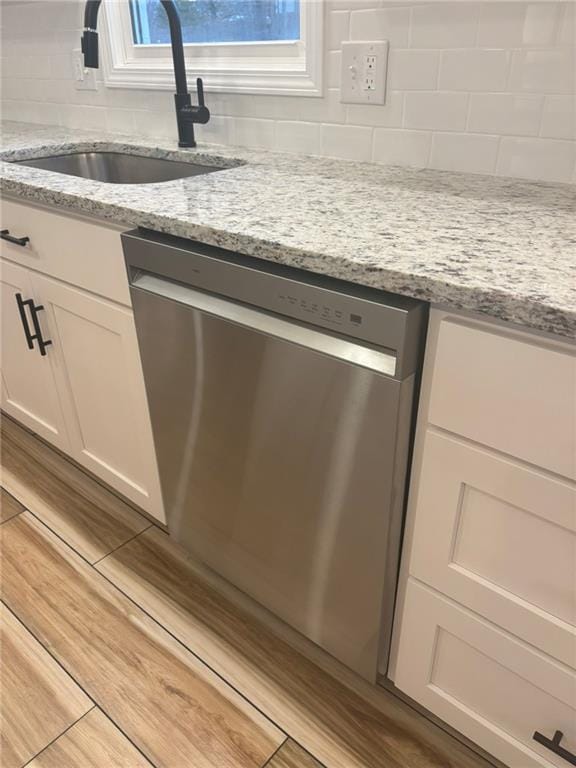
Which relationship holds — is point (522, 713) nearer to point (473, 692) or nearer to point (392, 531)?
A: point (473, 692)

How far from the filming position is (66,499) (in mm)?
1727

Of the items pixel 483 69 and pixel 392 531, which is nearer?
pixel 392 531

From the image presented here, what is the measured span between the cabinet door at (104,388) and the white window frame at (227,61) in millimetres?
746

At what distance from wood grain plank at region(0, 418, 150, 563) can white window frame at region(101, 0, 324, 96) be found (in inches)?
48.9

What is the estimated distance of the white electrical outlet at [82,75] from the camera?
196 centimetres

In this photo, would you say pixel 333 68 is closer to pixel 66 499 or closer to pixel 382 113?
pixel 382 113

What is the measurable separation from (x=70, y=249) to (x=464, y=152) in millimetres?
907

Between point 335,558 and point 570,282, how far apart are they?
61 cm

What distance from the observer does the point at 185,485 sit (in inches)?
51.5

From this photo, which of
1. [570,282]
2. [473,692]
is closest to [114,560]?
[473,692]

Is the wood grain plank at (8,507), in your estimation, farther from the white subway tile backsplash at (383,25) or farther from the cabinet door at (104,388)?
the white subway tile backsplash at (383,25)

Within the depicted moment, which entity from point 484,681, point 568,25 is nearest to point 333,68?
point 568,25

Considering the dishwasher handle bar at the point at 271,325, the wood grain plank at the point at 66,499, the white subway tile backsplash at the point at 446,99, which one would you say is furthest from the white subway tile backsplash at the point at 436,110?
the wood grain plank at the point at 66,499

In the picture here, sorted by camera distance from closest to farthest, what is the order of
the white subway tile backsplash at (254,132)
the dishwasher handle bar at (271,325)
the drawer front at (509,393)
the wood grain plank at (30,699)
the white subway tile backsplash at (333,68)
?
the drawer front at (509,393)
the dishwasher handle bar at (271,325)
the wood grain plank at (30,699)
the white subway tile backsplash at (333,68)
the white subway tile backsplash at (254,132)
